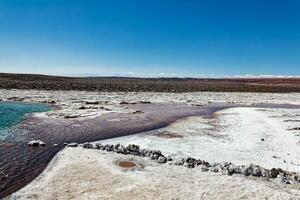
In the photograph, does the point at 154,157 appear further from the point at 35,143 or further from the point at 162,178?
the point at 35,143

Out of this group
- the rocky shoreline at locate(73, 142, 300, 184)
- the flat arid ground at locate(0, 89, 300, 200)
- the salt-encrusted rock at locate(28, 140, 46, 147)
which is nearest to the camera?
the flat arid ground at locate(0, 89, 300, 200)

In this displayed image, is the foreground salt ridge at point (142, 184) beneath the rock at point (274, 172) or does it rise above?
beneath

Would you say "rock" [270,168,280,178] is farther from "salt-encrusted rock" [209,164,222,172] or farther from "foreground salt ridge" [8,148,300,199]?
"salt-encrusted rock" [209,164,222,172]

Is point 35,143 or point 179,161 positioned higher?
point 179,161

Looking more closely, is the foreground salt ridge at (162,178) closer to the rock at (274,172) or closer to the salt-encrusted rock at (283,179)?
the salt-encrusted rock at (283,179)

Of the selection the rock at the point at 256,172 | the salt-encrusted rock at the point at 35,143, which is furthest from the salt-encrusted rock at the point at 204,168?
the salt-encrusted rock at the point at 35,143

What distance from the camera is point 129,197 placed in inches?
409

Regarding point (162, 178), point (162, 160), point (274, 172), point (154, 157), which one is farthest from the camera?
point (154, 157)

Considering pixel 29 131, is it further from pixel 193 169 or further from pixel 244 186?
pixel 244 186

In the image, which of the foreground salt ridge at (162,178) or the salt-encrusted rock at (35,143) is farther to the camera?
the salt-encrusted rock at (35,143)

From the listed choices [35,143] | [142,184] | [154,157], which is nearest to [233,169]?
[154,157]

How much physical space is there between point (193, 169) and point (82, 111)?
20004mm

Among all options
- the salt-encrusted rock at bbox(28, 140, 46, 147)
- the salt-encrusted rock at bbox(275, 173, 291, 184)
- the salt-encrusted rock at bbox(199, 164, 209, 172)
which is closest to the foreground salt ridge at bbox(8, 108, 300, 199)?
the salt-encrusted rock at bbox(199, 164, 209, 172)

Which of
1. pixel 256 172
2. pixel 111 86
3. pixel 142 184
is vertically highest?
pixel 111 86
